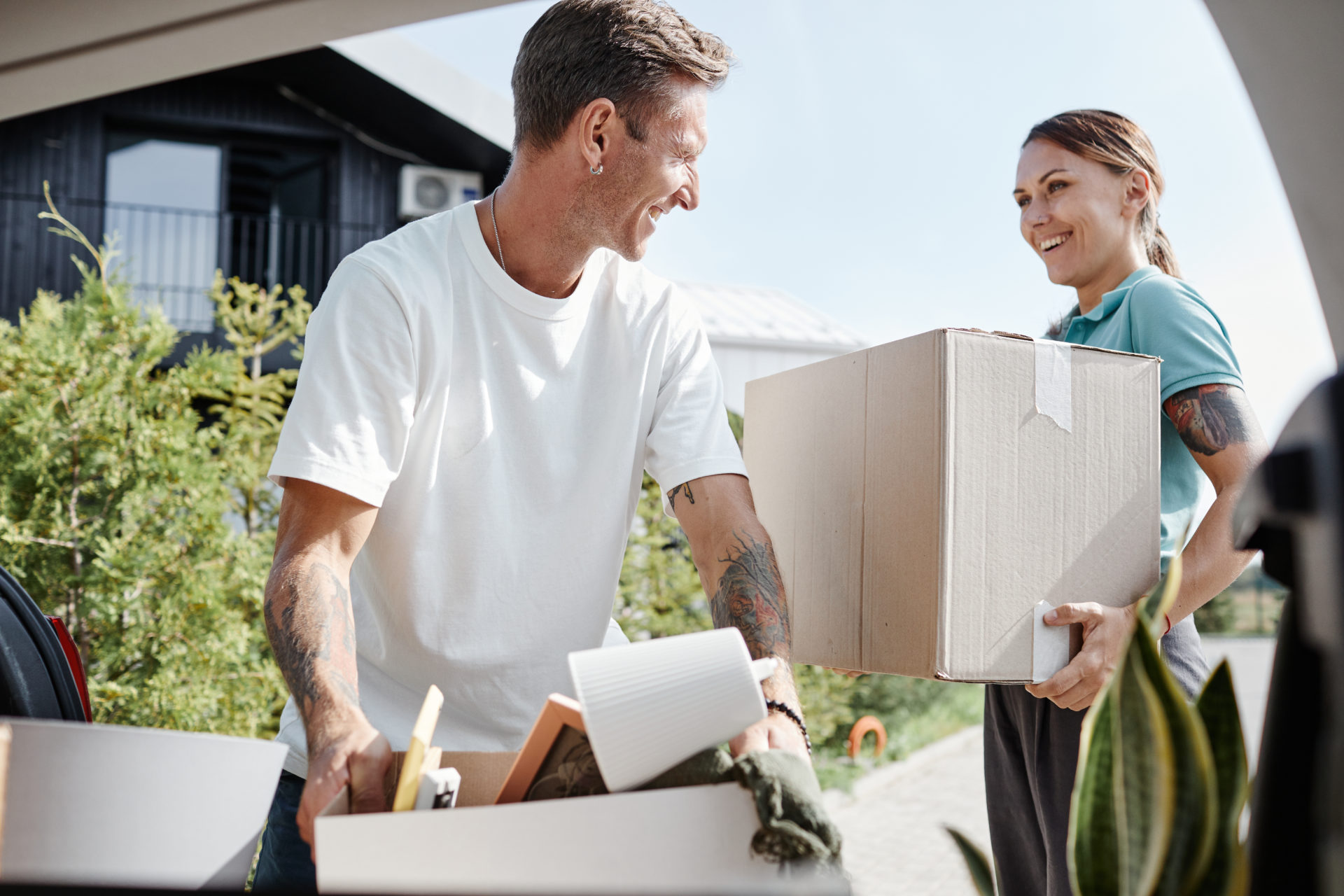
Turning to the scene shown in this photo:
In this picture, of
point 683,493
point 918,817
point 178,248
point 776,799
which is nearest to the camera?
point 776,799

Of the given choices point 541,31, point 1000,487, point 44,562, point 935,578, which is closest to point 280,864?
point 935,578

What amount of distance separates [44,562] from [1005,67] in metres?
23.4

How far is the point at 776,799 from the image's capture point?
0.69 m

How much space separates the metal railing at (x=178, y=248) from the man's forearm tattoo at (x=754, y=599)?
850 centimetres

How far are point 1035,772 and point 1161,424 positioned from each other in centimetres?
57

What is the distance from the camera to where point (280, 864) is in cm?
128

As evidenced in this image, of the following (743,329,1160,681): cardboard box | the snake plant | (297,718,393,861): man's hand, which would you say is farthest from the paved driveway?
(297,718,393,861): man's hand

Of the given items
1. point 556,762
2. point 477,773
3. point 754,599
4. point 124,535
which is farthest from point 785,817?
point 124,535

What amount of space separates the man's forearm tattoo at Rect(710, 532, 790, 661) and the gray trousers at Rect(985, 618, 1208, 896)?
512mm

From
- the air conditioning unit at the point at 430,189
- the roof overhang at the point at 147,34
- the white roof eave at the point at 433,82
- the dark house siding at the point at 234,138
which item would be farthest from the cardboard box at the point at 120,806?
the air conditioning unit at the point at 430,189

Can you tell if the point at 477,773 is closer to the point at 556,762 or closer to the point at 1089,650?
the point at 556,762

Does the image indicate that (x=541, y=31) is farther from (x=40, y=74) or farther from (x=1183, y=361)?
(x=40, y=74)

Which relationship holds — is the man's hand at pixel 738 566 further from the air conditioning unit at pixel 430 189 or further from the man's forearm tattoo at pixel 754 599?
the air conditioning unit at pixel 430 189

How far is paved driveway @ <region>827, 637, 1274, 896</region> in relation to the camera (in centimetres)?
490
